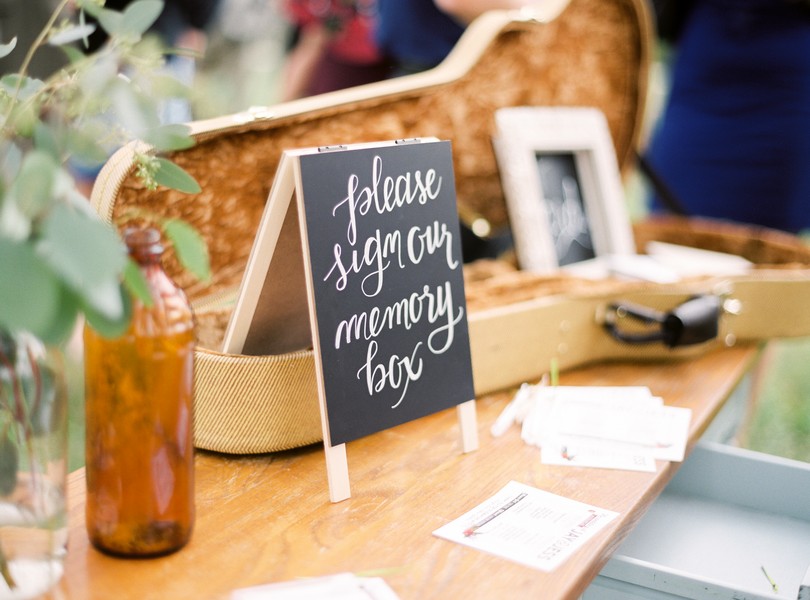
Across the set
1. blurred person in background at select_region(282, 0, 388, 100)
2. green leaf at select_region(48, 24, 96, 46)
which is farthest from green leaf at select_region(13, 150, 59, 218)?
blurred person in background at select_region(282, 0, 388, 100)

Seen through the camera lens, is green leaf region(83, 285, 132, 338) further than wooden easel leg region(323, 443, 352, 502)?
No

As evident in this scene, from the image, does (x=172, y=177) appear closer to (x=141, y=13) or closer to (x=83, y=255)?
(x=141, y=13)

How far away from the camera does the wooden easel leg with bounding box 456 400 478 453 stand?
1.03 meters

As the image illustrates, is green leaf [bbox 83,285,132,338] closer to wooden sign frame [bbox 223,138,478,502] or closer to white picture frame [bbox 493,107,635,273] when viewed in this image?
wooden sign frame [bbox 223,138,478,502]

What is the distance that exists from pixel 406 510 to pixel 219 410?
10.1 inches

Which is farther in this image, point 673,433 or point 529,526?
point 673,433

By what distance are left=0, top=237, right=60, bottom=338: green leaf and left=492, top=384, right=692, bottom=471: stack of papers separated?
0.66 meters

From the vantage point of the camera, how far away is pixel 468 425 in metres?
1.03

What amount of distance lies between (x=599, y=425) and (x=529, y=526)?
0.28 metres

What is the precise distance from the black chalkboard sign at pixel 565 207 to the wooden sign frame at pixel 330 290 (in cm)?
67

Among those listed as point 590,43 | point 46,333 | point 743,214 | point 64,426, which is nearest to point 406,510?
point 64,426

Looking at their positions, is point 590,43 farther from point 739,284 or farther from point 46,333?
point 46,333

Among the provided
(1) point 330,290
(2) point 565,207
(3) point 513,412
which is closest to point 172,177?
(1) point 330,290

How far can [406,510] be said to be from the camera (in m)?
0.89
